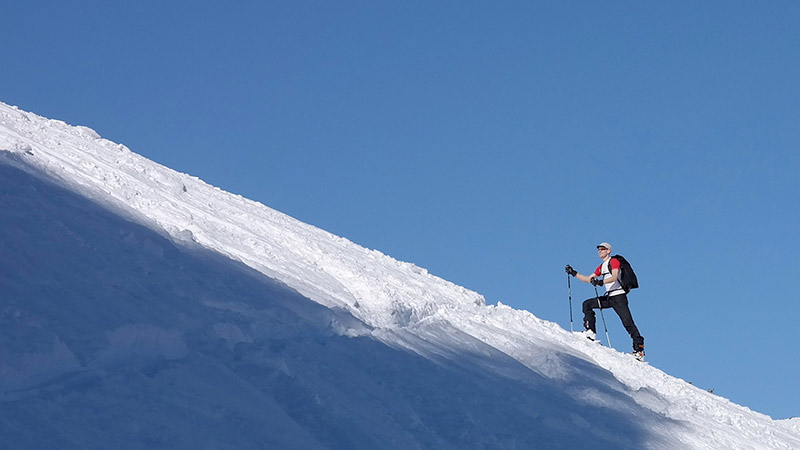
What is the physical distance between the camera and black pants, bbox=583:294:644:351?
1517cm

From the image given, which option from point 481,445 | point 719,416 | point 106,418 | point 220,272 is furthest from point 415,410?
point 719,416

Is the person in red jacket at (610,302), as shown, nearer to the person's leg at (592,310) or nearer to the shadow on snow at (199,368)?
the person's leg at (592,310)

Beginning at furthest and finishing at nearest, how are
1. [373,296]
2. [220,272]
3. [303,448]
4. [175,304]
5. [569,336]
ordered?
[569,336] → [373,296] → [220,272] → [175,304] → [303,448]

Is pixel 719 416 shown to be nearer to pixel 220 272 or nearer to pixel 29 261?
pixel 220 272

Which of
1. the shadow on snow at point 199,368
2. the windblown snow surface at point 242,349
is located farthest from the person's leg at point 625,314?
the shadow on snow at point 199,368

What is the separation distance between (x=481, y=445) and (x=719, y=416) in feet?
19.7

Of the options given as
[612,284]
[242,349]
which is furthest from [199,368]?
[612,284]

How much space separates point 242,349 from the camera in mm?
7547

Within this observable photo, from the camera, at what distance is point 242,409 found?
21.2ft

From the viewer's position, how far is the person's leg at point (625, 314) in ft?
50.0

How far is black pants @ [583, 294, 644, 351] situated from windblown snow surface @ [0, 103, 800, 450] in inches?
40.7

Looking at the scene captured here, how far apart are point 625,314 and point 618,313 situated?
0.14 metres

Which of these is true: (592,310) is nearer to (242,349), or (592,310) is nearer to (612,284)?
(612,284)

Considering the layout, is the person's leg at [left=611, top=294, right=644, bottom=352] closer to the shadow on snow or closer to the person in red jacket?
the person in red jacket
